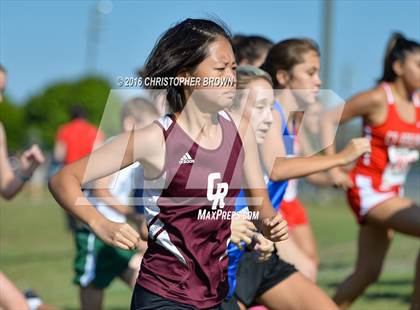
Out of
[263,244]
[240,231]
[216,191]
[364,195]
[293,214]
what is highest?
[216,191]

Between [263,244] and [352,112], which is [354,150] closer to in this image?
[263,244]

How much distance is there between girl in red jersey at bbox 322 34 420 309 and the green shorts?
174 centimetres

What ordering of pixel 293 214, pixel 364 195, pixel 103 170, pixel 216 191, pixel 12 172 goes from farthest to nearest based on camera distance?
1. pixel 293 214
2. pixel 364 195
3. pixel 12 172
4. pixel 216 191
5. pixel 103 170

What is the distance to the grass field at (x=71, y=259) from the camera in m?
8.17

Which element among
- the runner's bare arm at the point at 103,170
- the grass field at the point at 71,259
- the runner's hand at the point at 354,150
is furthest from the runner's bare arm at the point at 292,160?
the grass field at the point at 71,259

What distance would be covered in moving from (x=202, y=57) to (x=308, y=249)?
321cm

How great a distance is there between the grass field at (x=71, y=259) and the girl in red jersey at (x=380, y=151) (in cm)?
101

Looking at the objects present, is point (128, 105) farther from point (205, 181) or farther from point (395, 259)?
point (395, 259)

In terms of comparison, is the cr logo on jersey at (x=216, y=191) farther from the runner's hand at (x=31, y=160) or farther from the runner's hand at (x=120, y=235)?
the runner's hand at (x=31, y=160)

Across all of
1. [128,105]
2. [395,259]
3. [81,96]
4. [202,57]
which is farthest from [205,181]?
[81,96]

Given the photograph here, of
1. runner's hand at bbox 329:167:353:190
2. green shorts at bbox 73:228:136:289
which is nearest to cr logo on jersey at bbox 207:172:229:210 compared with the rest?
runner's hand at bbox 329:167:353:190

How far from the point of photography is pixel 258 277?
465 cm

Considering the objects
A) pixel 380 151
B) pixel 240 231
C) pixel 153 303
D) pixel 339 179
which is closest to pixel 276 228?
pixel 240 231

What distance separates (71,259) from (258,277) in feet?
24.1
